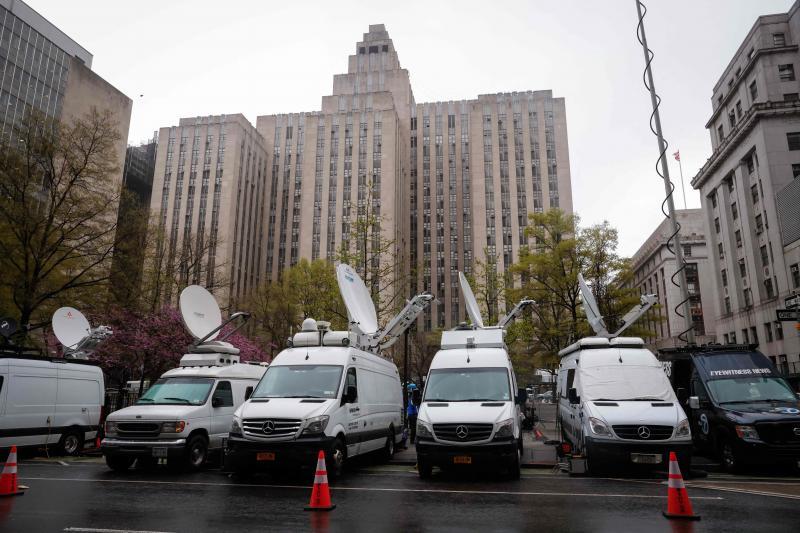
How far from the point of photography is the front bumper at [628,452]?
32.4 ft

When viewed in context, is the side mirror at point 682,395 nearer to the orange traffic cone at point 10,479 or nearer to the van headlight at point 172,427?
the van headlight at point 172,427

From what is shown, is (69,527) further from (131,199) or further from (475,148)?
(475,148)

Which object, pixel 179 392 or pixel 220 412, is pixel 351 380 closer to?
pixel 220 412

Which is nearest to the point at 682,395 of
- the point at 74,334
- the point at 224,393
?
the point at 224,393

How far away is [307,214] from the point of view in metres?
89.5

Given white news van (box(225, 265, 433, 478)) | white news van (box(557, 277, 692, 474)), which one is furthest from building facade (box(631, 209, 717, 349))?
white news van (box(225, 265, 433, 478))

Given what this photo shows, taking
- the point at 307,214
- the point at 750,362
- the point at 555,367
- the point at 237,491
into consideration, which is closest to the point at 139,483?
the point at 237,491

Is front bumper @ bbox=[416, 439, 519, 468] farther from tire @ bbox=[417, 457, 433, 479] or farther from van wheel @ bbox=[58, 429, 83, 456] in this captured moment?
van wheel @ bbox=[58, 429, 83, 456]

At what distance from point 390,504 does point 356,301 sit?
6.31 m

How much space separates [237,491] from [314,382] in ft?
8.34

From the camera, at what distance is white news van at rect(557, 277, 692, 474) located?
9.95 m

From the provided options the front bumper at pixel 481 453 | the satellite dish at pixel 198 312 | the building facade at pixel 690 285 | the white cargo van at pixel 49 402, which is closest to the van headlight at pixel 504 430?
the front bumper at pixel 481 453

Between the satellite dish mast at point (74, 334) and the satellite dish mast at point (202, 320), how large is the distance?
397 centimetres

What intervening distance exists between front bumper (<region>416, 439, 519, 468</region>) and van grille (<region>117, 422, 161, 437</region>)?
6.10 meters
